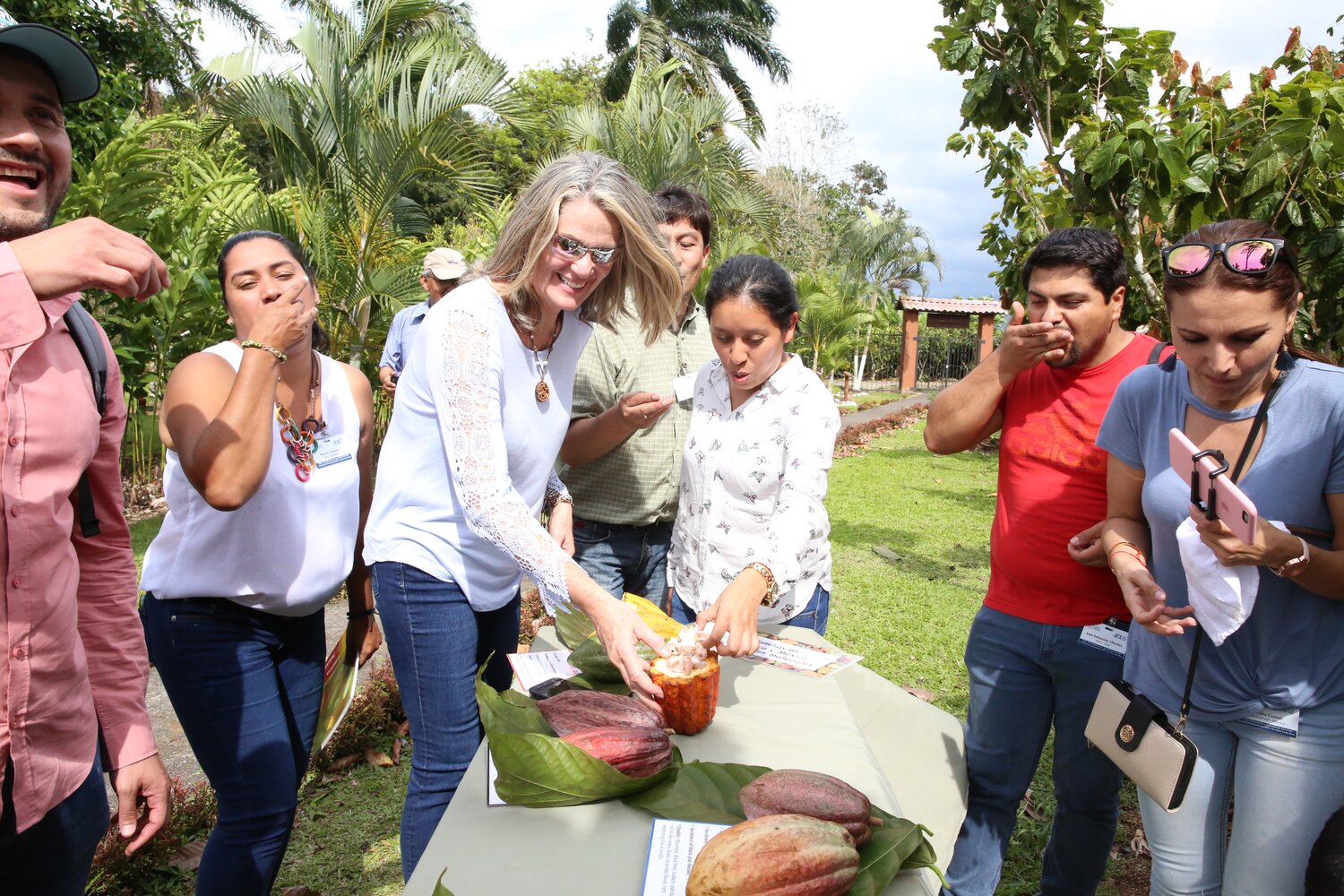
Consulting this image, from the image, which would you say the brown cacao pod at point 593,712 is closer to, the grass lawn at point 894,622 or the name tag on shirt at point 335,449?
the name tag on shirt at point 335,449

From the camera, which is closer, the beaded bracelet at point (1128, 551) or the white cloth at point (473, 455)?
the white cloth at point (473, 455)

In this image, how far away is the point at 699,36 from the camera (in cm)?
2389

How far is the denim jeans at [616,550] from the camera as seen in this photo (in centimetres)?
287

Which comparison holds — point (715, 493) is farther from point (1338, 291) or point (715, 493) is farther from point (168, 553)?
point (1338, 291)

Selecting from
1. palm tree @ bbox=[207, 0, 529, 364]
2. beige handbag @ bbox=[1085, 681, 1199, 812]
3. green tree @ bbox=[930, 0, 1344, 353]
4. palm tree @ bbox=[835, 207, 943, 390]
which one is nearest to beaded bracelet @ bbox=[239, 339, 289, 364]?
beige handbag @ bbox=[1085, 681, 1199, 812]

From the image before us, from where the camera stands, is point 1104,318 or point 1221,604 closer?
point 1221,604

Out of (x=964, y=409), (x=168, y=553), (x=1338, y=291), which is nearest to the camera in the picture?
(x=168, y=553)

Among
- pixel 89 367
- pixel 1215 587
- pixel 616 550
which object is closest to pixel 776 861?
pixel 1215 587

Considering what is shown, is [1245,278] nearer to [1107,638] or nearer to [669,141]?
[1107,638]

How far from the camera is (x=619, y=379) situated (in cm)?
292

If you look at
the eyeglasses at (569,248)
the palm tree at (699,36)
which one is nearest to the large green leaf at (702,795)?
the eyeglasses at (569,248)

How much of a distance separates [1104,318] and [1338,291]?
1.24m

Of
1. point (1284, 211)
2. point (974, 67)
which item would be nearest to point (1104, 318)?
point (1284, 211)

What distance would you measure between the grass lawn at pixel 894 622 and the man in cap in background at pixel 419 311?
8.50 feet
